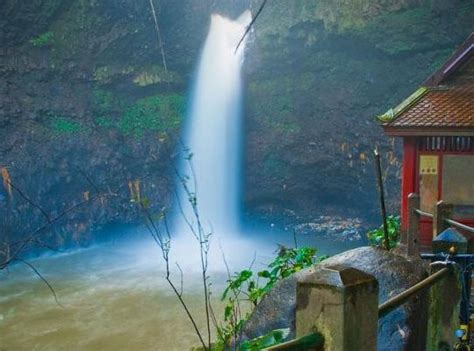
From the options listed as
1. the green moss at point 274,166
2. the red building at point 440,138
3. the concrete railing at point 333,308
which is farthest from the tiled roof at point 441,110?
the green moss at point 274,166

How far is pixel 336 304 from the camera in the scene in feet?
5.52

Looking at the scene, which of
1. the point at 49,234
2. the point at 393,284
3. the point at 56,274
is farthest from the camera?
the point at 49,234

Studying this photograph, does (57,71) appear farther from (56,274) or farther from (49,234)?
Answer: (56,274)

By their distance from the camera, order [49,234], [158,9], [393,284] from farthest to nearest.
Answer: [158,9] → [49,234] → [393,284]

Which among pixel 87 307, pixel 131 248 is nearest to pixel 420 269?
pixel 87 307

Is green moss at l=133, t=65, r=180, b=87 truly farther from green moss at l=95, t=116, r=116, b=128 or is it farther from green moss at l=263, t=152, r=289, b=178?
green moss at l=263, t=152, r=289, b=178

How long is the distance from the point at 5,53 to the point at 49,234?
714 centimetres

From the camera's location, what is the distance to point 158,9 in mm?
19891

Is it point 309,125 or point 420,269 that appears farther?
point 309,125

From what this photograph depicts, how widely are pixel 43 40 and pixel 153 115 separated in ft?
17.4

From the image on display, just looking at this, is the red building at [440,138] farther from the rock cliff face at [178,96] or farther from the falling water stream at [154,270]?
the rock cliff face at [178,96]

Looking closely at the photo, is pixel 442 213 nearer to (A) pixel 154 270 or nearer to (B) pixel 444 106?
(B) pixel 444 106

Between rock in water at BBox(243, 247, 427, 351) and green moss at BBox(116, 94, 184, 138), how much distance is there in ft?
51.4

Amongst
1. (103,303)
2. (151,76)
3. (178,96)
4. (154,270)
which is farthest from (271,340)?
(178,96)
